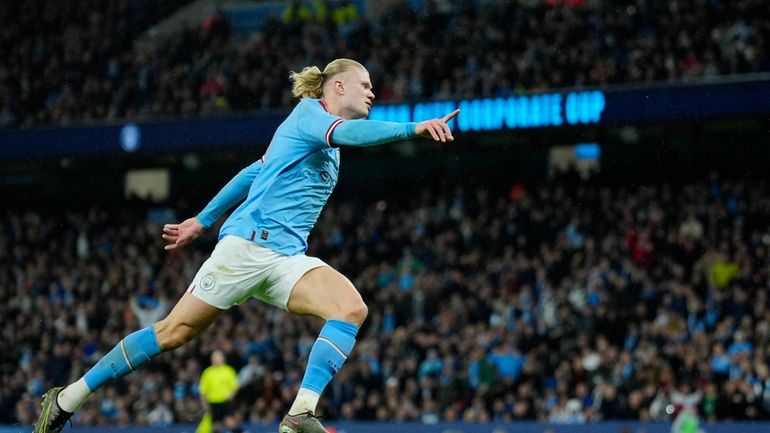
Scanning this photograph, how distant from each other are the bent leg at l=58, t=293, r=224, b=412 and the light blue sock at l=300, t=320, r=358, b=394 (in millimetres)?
625

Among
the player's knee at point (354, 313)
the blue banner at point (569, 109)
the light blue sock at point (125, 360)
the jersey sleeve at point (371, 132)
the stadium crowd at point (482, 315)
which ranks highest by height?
the blue banner at point (569, 109)

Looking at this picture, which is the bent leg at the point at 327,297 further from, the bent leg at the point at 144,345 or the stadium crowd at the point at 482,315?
the stadium crowd at the point at 482,315

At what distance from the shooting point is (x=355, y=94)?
6.51 meters

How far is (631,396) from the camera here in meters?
15.2

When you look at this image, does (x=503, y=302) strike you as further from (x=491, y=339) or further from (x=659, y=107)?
(x=659, y=107)

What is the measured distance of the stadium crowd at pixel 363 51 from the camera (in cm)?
1892

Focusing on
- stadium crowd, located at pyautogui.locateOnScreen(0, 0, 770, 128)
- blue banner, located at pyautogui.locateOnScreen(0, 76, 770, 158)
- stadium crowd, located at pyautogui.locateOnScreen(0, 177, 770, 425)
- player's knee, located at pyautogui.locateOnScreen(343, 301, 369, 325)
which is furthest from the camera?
stadium crowd, located at pyautogui.locateOnScreen(0, 0, 770, 128)

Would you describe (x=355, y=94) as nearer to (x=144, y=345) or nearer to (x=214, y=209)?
(x=214, y=209)

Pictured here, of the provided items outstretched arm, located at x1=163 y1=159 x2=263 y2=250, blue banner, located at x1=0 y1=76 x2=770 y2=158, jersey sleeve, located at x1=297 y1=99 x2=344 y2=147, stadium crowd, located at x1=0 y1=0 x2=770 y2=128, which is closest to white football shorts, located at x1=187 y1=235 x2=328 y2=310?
outstretched arm, located at x1=163 y1=159 x2=263 y2=250

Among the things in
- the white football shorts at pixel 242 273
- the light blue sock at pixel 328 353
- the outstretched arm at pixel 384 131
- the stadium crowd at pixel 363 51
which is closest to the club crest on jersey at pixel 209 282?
the white football shorts at pixel 242 273

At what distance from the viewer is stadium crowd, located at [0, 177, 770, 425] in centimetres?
1595

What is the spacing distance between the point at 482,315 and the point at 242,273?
1226 centimetres

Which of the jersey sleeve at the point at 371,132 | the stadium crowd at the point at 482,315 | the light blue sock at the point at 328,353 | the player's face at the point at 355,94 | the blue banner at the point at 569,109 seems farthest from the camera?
the blue banner at the point at 569,109

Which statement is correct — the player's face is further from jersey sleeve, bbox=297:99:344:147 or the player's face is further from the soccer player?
jersey sleeve, bbox=297:99:344:147
